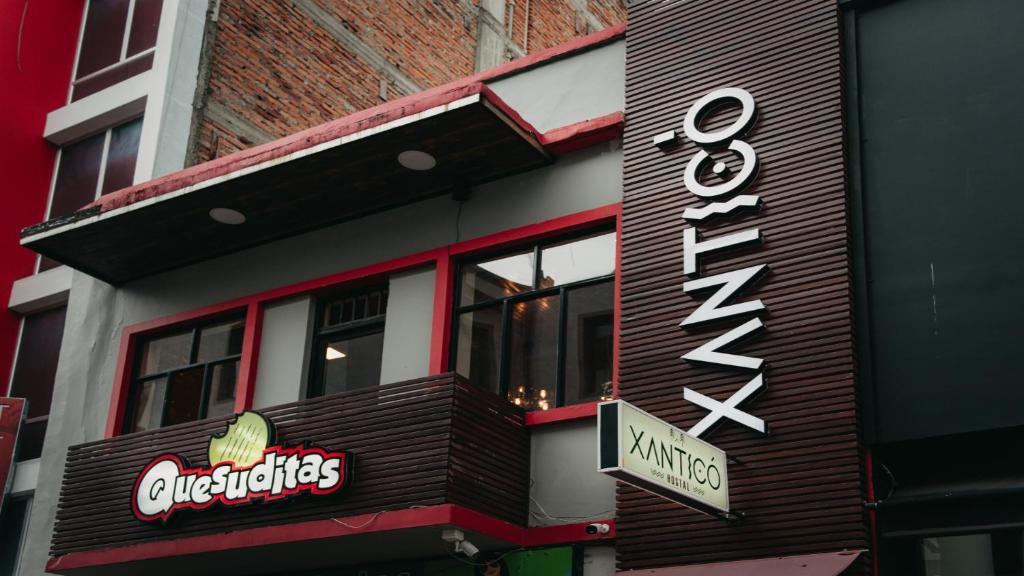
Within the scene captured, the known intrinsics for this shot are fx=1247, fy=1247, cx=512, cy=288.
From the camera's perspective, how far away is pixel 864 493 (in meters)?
11.2

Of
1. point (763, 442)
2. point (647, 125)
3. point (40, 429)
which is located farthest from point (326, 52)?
point (763, 442)

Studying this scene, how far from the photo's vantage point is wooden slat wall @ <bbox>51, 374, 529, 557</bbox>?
1274cm

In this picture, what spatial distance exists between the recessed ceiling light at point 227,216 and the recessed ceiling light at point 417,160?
9.07 feet

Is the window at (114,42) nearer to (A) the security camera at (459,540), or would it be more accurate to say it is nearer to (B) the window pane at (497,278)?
(B) the window pane at (497,278)

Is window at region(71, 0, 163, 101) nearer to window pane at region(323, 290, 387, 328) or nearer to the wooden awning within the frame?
window pane at region(323, 290, 387, 328)

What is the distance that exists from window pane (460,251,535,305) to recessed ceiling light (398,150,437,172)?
4.33 ft

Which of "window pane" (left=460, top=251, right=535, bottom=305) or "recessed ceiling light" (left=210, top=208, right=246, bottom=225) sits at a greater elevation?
"recessed ceiling light" (left=210, top=208, right=246, bottom=225)

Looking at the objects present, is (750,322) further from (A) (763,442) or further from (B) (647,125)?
(B) (647,125)

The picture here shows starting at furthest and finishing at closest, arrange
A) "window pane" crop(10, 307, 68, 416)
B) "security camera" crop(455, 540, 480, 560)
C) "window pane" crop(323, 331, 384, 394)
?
1. "window pane" crop(10, 307, 68, 416)
2. "window pane" crop(323, 331, 384, 394)
3. "security camera" crop(455, 540, 480, 560)

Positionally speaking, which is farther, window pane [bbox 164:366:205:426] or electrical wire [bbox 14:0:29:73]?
electrical wire [bbox 14:0:29:73]

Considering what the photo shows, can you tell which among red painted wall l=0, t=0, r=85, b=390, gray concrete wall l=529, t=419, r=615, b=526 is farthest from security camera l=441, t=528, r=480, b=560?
red painted wall l=0, t=0, r=85, b=390

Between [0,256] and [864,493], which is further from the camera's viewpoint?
[0,256]

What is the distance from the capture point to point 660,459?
10648 millimetres

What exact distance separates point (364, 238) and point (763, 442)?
6.60 m
